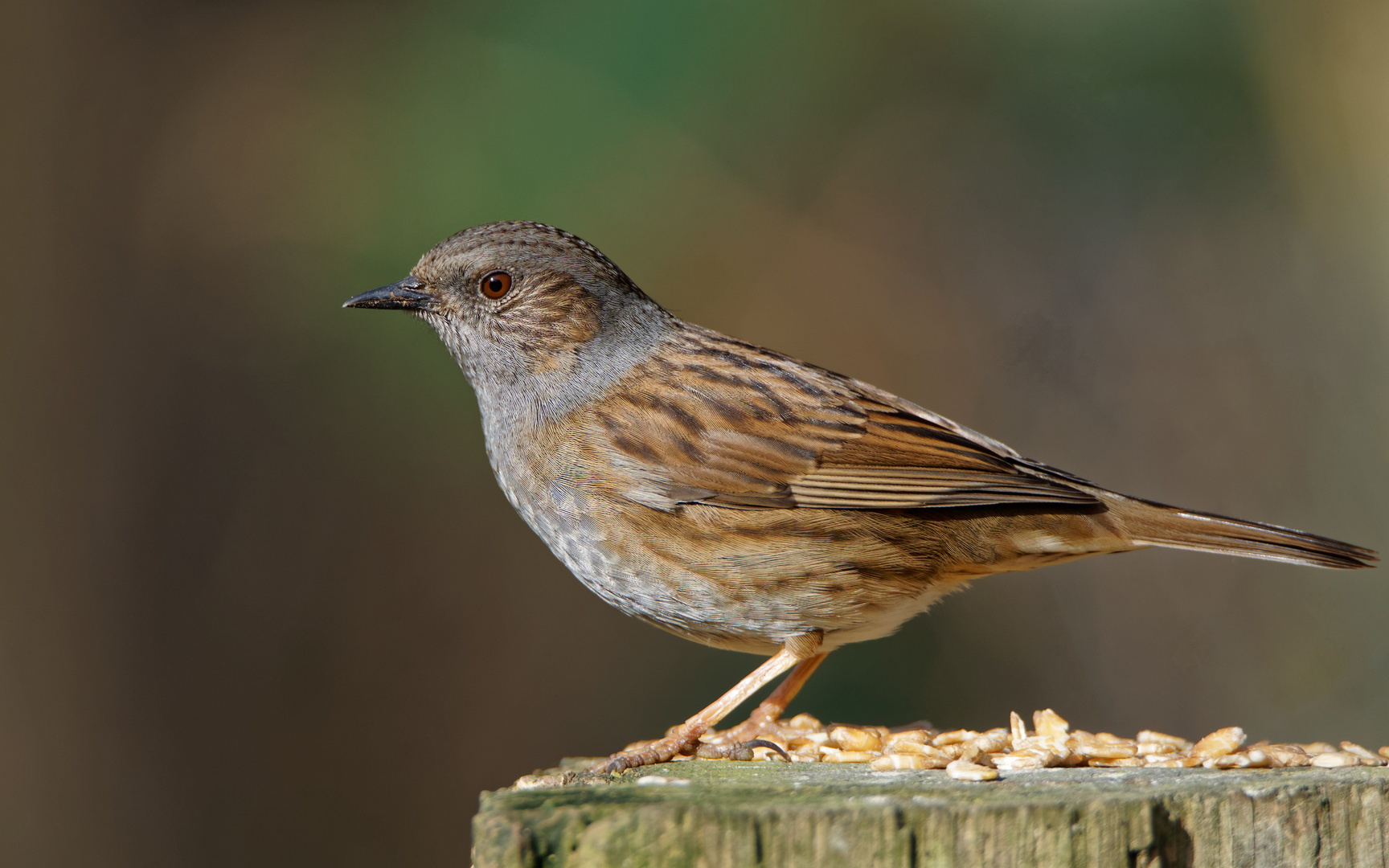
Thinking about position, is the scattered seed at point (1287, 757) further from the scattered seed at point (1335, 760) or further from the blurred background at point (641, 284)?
the blurred background at point (641, 284)

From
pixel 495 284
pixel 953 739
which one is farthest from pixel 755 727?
pixel 495 284

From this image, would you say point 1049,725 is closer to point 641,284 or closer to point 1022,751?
point 1022,751

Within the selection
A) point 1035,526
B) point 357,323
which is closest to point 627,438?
point 1035,526

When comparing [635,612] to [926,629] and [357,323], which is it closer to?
[926,629]

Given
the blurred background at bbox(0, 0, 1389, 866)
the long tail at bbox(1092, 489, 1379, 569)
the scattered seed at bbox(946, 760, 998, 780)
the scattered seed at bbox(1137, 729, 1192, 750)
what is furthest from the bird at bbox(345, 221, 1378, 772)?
the blurred background at bbox(0, 0, 1389, 866)

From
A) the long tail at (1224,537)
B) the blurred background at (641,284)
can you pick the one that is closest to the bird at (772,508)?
the long tail at (1224,537)
